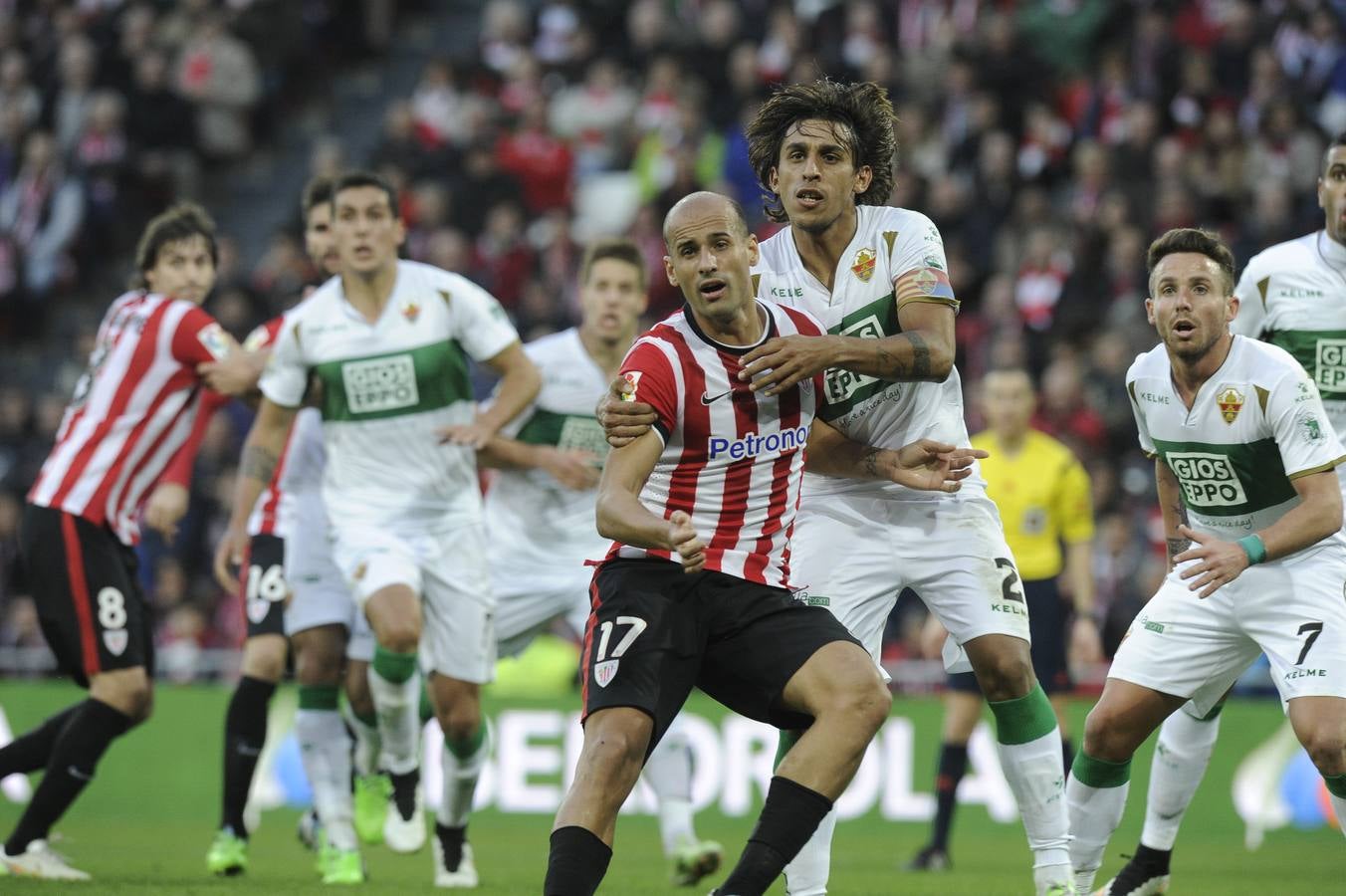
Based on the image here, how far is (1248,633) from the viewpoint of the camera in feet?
22.5

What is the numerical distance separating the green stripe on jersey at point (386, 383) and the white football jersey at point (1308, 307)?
3.77 metres

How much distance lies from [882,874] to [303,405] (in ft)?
12.9

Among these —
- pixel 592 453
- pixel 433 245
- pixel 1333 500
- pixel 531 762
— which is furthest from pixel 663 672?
pixel 433 245

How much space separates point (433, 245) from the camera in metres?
18.1

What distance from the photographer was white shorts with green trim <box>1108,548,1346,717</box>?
21.9 ft

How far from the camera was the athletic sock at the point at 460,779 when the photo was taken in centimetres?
848

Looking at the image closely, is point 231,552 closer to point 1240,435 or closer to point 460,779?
point 460,779

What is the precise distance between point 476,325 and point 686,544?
3697 millimetres

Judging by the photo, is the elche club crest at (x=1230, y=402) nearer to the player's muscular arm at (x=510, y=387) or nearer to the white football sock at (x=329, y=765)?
the player's muscular arm at (x=510, y=387)

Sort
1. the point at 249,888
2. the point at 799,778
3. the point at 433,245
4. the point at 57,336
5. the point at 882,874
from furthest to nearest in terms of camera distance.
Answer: the point at 57,336
the point at 433,245
the point at 882,874
the point at 249,888
the point at 799,778

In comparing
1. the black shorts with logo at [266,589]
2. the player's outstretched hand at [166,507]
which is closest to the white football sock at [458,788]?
the black shorts with logo at [266,589]

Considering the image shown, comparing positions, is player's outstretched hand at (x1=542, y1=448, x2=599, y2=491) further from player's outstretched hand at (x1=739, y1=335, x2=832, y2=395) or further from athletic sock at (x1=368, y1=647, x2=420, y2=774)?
player's outstretched hand at (x1=739, y1=335, x2=832, y2=395)

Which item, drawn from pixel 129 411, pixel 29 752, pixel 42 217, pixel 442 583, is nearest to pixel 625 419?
pixel 442 583

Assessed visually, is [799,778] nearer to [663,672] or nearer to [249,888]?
[663,672]
